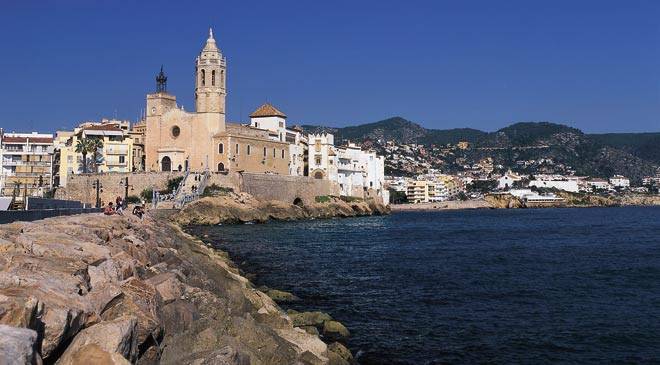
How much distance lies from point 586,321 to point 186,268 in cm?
947

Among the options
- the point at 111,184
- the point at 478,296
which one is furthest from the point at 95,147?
the point at 478,296

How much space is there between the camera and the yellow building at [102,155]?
239 feet

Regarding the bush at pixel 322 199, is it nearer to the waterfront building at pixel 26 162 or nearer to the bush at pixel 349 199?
the bush at pixel 349 199

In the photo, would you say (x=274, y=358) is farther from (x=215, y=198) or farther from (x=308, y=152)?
(x=308, y=152)

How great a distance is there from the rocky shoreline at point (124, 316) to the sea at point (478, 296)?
2.17 meters

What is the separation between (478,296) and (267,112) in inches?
2546

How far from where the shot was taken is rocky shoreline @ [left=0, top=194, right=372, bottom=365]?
277 inches

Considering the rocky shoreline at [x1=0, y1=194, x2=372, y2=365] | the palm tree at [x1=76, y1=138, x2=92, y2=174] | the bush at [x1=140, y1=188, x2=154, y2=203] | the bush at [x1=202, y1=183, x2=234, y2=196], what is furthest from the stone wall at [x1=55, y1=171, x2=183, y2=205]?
the rocky shoreline at [x1=0, y1=194, x2=372, y2=365]

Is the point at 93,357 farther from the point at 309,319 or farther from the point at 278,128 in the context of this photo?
the point at 278,128

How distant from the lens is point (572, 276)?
2439 cm

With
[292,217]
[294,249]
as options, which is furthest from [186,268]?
[292,217]

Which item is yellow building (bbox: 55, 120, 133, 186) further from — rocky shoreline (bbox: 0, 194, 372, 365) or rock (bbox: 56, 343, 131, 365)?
rock (bbox: 56, 343, 131, 365)

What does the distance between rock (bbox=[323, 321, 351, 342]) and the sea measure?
0.30m

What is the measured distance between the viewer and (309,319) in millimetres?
15359
